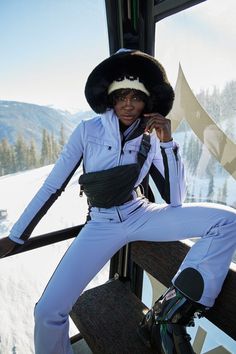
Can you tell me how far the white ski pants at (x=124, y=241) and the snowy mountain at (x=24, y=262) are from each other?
1.32ft

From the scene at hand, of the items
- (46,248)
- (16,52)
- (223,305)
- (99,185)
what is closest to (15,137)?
(16,52)

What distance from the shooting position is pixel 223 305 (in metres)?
1.14

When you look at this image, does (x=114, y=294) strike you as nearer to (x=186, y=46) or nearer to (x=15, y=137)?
(x=15, y=137)

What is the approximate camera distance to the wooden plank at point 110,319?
4.05 feet

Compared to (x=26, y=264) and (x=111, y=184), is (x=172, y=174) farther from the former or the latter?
(x=26, y=264)

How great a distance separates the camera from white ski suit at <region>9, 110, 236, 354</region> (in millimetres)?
1184

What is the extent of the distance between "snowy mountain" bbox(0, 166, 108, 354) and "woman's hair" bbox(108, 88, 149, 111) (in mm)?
441

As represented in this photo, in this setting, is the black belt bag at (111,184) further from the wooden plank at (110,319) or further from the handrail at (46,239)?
the wooden plank at (110,319)

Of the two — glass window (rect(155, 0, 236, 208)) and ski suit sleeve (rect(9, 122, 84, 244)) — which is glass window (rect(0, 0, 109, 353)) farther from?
glass window (rect(155, 0, 236, 208))

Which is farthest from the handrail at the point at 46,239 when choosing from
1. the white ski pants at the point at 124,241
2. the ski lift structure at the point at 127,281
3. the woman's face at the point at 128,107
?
the woman's face at the point at 128,107

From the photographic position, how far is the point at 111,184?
1407 millimetres

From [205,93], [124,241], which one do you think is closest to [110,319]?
[124,241]

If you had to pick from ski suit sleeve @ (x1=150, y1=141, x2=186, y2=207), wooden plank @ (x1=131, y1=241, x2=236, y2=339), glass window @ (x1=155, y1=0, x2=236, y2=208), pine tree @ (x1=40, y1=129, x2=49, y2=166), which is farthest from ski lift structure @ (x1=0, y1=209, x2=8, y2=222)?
glass window @ (x1=155, y1=0, x2=236, y2=208)

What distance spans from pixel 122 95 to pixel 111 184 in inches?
17.6
